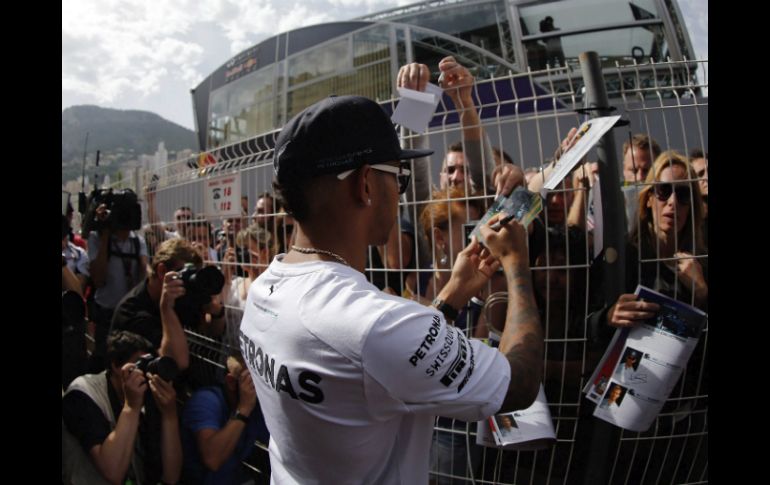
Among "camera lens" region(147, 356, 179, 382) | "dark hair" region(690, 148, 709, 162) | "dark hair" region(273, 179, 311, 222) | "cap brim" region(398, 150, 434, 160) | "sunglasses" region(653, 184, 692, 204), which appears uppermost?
"dark hair" region(690, 148, 709, 162)

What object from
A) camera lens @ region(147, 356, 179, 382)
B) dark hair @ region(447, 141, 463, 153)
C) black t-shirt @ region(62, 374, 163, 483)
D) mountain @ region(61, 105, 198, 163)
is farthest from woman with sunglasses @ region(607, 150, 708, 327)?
mountain @ region(61, 105, 198, 163)

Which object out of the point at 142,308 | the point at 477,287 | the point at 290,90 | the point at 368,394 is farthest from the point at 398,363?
the point at 290,90

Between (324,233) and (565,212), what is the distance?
1.04m

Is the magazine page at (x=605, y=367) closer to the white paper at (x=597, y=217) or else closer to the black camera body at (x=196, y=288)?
the white paper at (x=597, y=217)

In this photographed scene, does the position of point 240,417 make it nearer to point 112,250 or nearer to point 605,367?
point 605,367

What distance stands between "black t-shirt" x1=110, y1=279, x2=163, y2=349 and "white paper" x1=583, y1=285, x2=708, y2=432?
8.17 ft

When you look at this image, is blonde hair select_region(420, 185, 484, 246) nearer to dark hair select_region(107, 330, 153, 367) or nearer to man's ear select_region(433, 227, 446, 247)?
man's ear select_region(433, 227, 446, 247)

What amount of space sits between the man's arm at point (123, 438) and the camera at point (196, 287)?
496 millimetres

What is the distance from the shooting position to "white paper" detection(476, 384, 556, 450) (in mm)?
1770

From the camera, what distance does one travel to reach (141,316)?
3.08m

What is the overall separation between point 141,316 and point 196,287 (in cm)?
60

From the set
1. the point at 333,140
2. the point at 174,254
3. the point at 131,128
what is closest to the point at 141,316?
the point at 174,254

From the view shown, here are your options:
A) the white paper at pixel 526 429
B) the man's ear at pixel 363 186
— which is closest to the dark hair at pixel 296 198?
the man's ear at pixel 363 186

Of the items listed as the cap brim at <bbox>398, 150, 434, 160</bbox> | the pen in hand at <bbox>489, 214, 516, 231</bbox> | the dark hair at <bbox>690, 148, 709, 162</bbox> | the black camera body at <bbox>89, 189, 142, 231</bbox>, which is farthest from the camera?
the black camera body at <bbox>89, 189, 142, 231</bbox>
